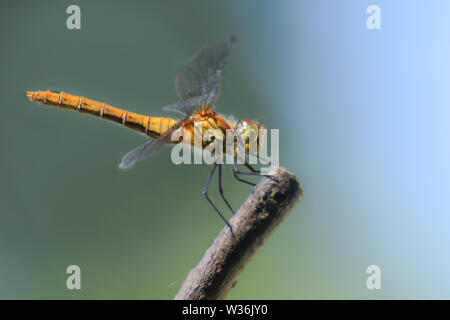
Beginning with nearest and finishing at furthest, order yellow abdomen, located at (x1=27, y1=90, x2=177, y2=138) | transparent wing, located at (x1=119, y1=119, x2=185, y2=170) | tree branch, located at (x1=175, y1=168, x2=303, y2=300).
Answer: tree branch, located at (x1=175, y1=168, x2=303, y2=300) → transparent wing, located at (x1=119, y1=119, x2=185, y2=170) → yellow abdomen, located at (x1=27, y1=90, x2=177, y2=138)

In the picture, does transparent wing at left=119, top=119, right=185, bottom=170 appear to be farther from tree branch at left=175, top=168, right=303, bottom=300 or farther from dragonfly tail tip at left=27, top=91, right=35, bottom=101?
dragonfly tail tip at left=27, top=91, right=35, bottom=101

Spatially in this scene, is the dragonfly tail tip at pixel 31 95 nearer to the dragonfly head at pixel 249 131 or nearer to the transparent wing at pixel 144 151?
the transparent wing at pixel 144 151

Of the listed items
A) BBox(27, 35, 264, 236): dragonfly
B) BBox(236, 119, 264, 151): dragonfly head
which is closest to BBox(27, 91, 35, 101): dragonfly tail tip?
BBox(27, 35, 264, 236): dragonfly

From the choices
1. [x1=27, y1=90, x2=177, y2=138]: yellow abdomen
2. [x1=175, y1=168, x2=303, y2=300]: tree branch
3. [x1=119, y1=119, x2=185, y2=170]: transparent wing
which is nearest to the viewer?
[x1=175, y1=168, x2=303, y2=300]: tree branch

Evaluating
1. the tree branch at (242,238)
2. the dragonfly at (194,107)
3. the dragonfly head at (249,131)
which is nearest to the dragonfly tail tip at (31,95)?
the dragonfly at (194,107)

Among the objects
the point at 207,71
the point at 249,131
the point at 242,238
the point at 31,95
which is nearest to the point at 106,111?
the point at 31,95

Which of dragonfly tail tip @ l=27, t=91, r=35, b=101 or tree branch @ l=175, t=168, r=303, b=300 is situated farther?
dragonfly tail tip @ l=27, t=91, r=35, b=101

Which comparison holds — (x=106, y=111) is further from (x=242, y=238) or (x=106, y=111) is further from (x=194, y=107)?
(x=242, y=238)
